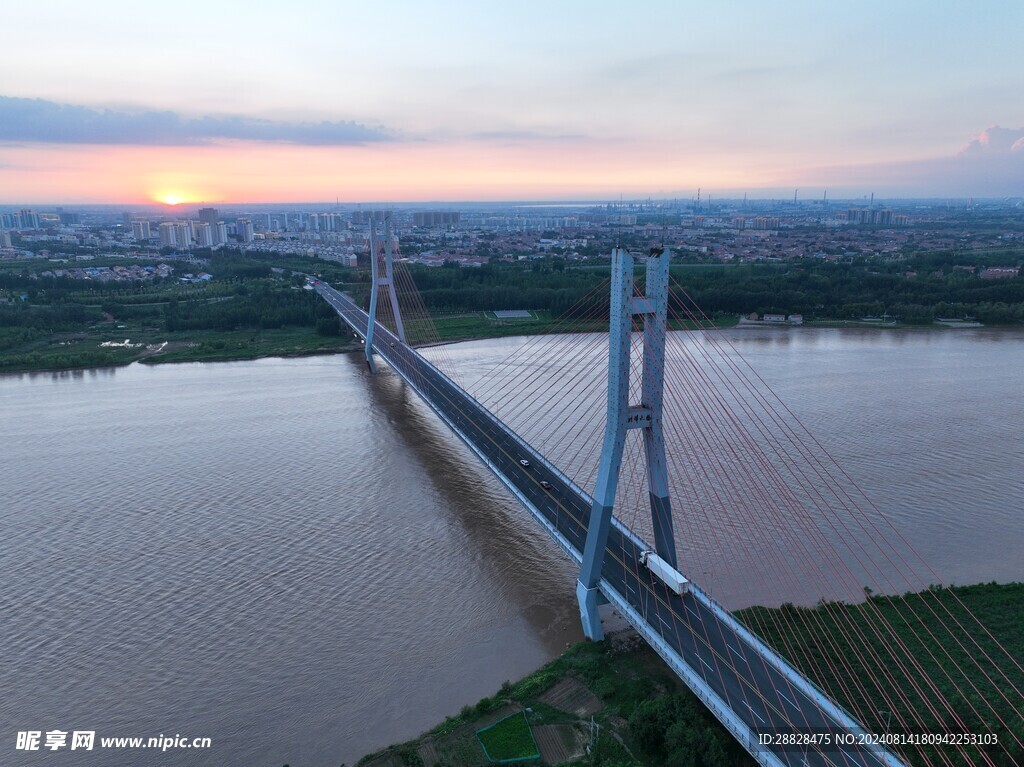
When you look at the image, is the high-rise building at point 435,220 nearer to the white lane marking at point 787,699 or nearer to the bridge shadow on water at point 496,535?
the bridge shadow on water at point 496,535

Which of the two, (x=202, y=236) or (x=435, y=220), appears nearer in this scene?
(x=202, y=236)

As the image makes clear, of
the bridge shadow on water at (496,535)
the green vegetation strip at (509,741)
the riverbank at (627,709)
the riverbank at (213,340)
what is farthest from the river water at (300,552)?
the riverbank at (213,340)

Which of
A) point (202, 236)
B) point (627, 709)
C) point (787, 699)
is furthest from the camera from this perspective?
point (202, 236)

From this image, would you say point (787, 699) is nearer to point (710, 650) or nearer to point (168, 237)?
point (710, 650)

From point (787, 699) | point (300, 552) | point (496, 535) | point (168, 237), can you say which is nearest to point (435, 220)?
point (168, 237)

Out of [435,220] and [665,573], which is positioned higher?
[435,220]

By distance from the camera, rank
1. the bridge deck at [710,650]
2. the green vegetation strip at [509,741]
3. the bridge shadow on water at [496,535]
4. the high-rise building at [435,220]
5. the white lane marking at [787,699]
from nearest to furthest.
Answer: the bridge deck at [710,650], the white lane marking at [787,699], the green vegetation strip at [509,741], the bridge shadow on water at [496,535], the high-rise building at [435,220]

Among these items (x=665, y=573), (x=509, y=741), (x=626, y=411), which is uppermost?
(x=626, y=411)
